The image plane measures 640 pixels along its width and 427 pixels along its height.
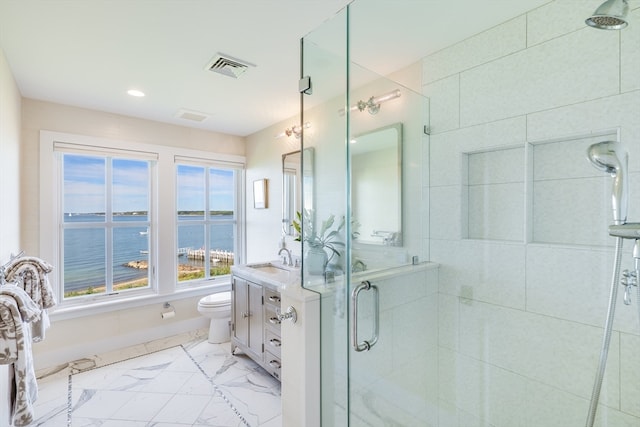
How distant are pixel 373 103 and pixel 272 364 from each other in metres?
2.04

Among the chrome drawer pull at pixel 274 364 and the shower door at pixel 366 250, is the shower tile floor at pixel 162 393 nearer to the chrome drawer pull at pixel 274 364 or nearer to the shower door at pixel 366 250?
the chrome drawer pull at pixel 274 364

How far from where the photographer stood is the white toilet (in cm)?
306

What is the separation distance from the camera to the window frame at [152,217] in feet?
8.94

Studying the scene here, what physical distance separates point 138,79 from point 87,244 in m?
1.82

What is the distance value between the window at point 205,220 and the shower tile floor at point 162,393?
3.58 feet

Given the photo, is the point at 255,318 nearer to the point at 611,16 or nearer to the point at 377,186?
the point at 377,186

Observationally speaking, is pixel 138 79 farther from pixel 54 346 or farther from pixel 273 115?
pixel 54 346

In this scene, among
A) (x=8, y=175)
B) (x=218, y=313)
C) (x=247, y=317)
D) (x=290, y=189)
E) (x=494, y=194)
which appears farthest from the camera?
(x=290, y=189)

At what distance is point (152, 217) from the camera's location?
3.34 m

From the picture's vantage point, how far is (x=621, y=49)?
127 centimetres

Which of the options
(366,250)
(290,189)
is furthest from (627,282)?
(290,189)

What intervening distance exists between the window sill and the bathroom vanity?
0.89 m

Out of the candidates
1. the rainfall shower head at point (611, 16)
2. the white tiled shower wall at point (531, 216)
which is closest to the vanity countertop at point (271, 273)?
the white tiled shower wall at point (531, 216)

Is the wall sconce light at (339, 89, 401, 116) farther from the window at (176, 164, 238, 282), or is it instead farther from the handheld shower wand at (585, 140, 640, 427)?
the window at (176, 164, 238, 282)
